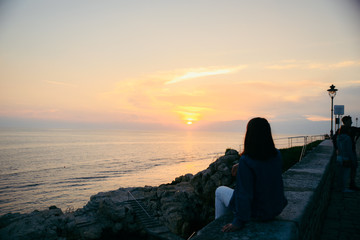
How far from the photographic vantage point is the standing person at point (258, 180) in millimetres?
2113

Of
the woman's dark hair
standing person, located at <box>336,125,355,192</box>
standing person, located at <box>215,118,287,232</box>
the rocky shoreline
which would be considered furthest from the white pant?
the rocky shoreline

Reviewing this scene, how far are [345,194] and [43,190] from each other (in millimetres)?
39494

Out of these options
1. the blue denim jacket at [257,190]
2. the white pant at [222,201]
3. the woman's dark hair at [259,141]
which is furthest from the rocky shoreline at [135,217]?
the woman's dark hair at [259,141]

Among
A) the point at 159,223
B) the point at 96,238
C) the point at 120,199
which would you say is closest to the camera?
the point at 96,238

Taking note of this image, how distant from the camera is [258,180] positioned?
2168 millimetres

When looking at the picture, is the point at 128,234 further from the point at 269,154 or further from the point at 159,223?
the point at 269,154

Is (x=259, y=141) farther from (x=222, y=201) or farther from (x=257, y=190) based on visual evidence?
(x=222, y=201)

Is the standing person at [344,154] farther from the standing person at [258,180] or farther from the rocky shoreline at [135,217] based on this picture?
the rocky shoreline at [135,217]

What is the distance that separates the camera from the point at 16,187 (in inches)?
1420

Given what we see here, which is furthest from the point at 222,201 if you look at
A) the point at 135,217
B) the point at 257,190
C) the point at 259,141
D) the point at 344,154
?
the point at 135,217

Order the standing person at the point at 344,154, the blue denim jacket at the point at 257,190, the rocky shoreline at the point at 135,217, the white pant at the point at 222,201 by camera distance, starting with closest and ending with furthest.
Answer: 1. the blue denim jacket at the point at 257,190
2. the white pant at the point at 222,201
3. the standing person at the point at 344,154
4. the rocky shoreline at the point at 135,217

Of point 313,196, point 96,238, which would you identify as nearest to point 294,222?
point 313,196

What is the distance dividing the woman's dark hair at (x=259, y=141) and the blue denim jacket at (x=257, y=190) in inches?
2.1

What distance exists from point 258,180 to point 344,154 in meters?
5.40
